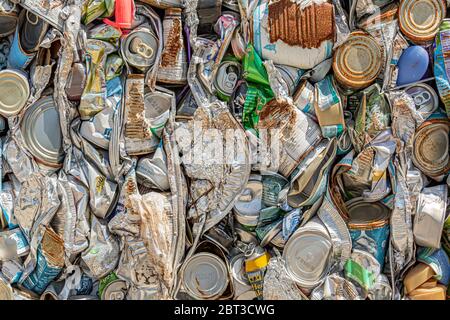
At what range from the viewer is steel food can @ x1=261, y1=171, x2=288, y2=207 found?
3.08 metres

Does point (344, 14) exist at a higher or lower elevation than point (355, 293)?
higher

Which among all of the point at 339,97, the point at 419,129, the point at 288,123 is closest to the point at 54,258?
the point at 288,123

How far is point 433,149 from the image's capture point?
120 inches

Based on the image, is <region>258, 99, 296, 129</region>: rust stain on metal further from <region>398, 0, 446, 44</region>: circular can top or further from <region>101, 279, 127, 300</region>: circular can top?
<region>101, 279, 127, 300</region>: circular can top

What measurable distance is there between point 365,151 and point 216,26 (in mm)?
711

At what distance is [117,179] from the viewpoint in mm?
3117

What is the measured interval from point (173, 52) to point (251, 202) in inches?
24.6

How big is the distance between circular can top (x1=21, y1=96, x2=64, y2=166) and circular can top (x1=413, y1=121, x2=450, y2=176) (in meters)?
1.32

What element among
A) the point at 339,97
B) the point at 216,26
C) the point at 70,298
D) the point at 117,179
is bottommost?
the point at 70,298

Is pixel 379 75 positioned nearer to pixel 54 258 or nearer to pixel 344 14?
pixel 344 14

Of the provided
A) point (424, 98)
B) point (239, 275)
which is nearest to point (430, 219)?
point (424, 98)

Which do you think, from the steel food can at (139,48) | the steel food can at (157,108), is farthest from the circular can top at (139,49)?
the steel food can at (157,108)

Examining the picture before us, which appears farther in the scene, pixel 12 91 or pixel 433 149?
pixel 12 91

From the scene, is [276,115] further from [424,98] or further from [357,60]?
[424,98]
